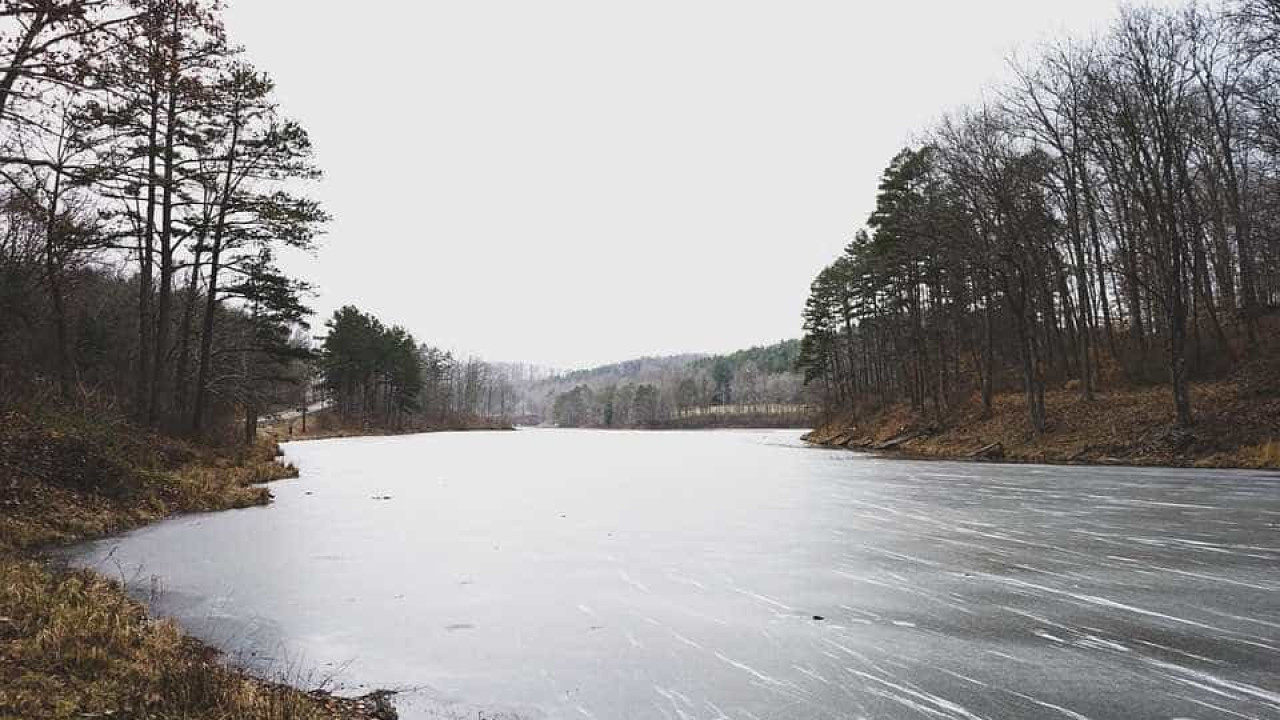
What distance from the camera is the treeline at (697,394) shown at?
140m

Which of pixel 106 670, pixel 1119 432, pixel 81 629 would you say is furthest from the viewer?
pixel 1119 432

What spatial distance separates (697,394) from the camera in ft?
471

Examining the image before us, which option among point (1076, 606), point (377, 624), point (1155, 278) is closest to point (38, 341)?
point (377, 624)

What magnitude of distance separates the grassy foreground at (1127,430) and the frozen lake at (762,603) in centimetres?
549

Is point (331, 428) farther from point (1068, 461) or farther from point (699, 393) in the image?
point (699, 393)

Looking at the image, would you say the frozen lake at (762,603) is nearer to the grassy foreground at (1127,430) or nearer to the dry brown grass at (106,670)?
the dry brown grass at (106,670)

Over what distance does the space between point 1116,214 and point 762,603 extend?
30.1 metres

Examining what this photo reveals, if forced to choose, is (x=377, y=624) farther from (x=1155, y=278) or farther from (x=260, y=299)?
(x=1155, y=278)

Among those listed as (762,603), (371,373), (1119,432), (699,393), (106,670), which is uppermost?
(371,373)

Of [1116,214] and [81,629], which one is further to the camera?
[1116,214]

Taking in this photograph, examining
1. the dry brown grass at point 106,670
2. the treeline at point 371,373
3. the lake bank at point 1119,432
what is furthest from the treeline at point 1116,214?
the treeline at point 371,373

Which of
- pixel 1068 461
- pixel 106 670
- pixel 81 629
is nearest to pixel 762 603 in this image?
pixel 106 670

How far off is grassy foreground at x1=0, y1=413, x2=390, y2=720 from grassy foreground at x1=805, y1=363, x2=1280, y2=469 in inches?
887

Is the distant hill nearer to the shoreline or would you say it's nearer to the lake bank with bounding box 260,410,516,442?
the lake bank with bounding box 260,410,516,442
